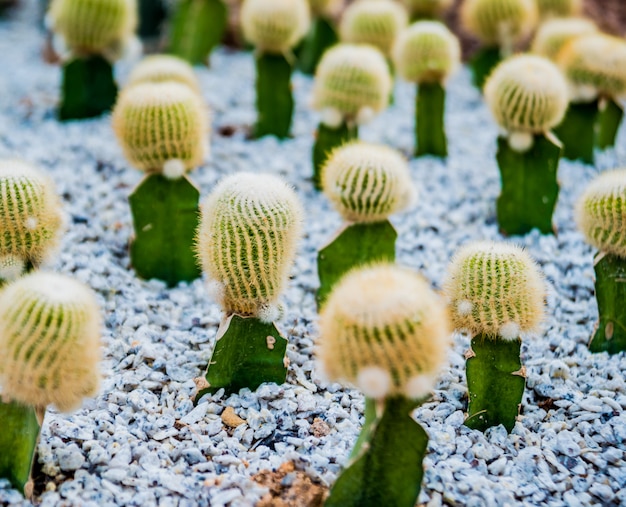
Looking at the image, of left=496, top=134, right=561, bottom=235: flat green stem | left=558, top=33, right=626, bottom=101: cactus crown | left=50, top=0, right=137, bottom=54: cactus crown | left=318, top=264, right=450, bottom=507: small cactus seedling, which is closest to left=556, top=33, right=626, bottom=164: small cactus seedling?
left=558, top=33, right=626, bottom=101: cactus crown

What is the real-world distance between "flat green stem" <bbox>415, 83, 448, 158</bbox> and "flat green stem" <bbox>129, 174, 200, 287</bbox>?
1387mm

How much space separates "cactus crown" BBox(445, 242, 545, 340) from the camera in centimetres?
227

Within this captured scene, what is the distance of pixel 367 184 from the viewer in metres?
2.76

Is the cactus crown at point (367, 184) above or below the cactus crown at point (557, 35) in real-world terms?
below

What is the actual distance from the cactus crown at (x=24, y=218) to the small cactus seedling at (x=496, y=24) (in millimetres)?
2791

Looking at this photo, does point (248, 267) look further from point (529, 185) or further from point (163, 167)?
point (529, 185)

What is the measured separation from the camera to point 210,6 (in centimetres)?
488

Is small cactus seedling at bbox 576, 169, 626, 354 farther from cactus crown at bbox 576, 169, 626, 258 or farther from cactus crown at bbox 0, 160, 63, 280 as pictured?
cactus crown at bbox 0, 160, 63, 280

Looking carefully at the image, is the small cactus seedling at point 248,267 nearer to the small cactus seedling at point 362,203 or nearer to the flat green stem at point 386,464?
the small cactus seedling at point 362,203

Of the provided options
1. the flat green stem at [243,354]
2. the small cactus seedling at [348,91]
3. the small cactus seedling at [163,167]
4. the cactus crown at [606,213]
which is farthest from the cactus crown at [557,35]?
the flat green stem at [243,354]

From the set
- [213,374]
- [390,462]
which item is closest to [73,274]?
[213,374]

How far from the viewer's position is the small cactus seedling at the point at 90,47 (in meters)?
3.98

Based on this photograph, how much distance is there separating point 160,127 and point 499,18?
7.55 feet

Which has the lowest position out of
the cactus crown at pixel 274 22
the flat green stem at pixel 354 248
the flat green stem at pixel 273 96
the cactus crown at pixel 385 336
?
the flat green stem at pixel 354 248
